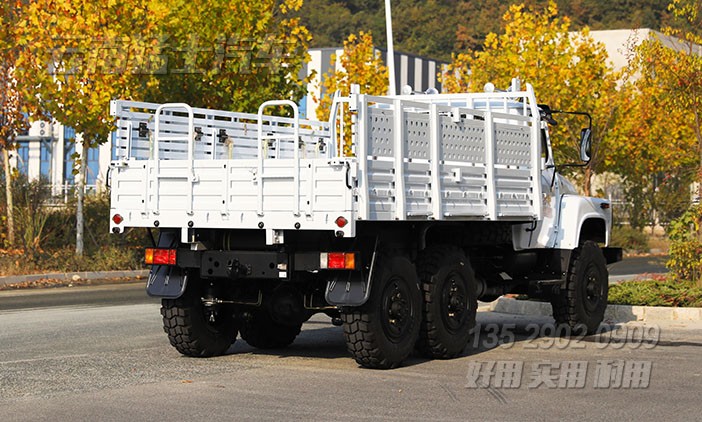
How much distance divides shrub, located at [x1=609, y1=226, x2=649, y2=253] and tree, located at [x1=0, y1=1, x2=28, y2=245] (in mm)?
19008

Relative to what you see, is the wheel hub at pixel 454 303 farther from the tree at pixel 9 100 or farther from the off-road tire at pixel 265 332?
the tree at pixel 9 100

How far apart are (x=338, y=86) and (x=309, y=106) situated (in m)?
19.2

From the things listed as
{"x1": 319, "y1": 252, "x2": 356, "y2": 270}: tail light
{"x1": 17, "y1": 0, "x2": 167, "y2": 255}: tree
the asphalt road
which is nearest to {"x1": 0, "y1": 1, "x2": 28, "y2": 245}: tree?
{"x1": 17, "y1": 0, "x2": 167, "y2": 255}: tree

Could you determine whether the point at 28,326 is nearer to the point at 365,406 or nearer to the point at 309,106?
the point at 365,406

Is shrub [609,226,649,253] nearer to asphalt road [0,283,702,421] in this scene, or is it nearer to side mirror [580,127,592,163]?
asphalt road [0,283,702,421]

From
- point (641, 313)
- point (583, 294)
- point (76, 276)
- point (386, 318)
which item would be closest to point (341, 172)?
point (386, 318)

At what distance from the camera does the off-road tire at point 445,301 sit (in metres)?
11.9

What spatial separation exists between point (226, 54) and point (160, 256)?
15821 millimetres

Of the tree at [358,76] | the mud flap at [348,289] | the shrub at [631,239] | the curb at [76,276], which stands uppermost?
the tree at [358,76]

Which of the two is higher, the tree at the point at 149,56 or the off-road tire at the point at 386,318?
the tree at the point at 149,56

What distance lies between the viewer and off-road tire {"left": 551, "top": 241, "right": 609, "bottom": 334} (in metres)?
14.1

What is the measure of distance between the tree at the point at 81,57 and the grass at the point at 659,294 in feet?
38.2

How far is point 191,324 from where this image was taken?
12047 millimetres

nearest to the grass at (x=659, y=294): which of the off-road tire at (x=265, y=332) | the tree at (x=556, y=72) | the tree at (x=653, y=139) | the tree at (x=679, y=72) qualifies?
the tree at (x=679, y=72)
